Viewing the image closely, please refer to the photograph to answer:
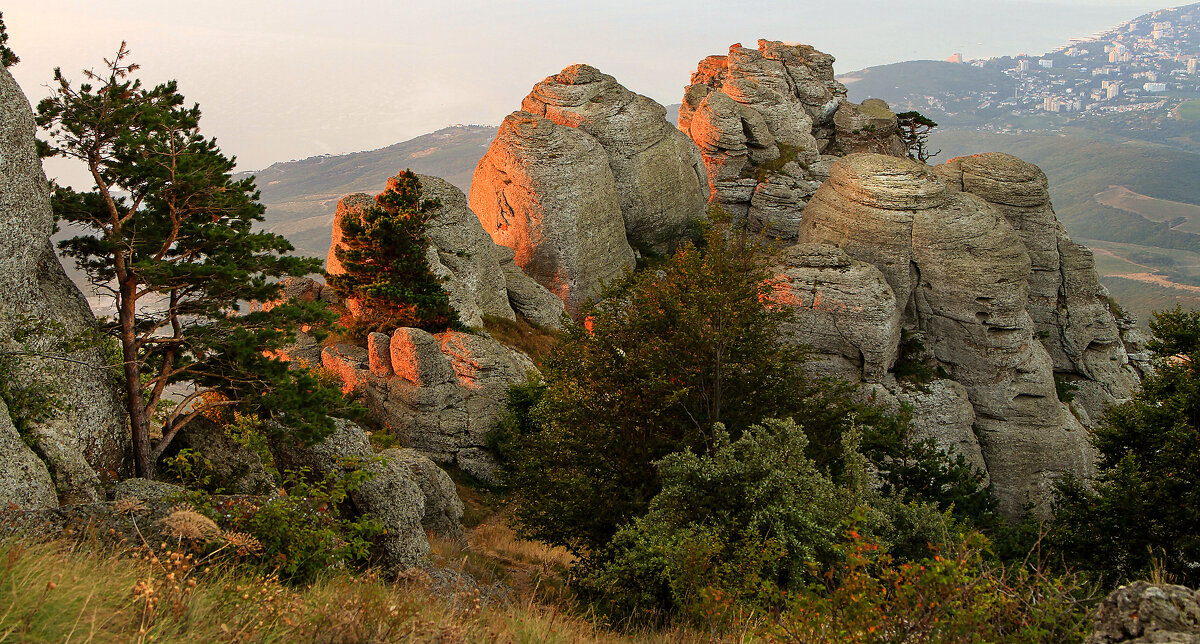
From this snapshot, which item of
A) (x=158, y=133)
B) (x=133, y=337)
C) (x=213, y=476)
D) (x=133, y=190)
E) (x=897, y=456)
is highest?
(x=158, y=133)

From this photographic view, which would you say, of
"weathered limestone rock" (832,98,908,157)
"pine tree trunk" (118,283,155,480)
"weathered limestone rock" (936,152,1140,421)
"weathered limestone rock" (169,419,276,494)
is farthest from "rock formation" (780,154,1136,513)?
"pine tree trunk" (118,283,155,480)

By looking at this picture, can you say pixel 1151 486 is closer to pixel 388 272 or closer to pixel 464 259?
pixel 388 272

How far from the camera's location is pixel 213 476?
16.3 metres

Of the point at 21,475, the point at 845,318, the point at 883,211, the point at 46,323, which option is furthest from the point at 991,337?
the point at 21,475

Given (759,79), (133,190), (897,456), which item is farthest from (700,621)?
(759,79)

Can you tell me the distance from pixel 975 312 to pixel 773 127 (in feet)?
80.9

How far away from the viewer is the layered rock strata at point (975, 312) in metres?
36.7

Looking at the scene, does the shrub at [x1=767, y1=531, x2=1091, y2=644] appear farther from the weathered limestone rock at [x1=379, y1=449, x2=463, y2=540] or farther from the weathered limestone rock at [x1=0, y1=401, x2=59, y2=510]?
the weathered limestone rock at [x1=379, y1=449, x2=463, y2=540]

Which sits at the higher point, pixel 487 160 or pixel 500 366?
pixel 487 160

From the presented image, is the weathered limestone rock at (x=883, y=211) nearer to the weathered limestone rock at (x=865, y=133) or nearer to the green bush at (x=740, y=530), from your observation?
the green bush at (x=740, y=530)

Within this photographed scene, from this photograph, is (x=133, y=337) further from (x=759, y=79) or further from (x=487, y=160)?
(x=759, y=79)

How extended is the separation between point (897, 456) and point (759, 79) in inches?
1535

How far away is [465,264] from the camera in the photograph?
35.5m

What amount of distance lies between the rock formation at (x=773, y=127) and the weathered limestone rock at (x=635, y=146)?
458 centimetres
